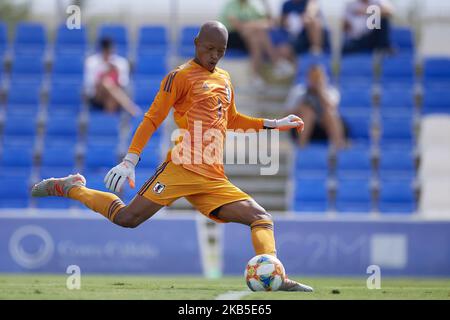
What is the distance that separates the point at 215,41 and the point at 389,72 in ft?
38.2

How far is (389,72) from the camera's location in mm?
19859

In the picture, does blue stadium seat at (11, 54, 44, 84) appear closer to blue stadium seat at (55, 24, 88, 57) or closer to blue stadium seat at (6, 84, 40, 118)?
blue stadium seat at (6, 84, 40, 118)

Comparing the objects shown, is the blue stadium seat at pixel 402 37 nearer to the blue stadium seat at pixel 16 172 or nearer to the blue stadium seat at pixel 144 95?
the blue stadium seat at pixel 144 95

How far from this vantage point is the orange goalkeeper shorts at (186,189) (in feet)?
29.5

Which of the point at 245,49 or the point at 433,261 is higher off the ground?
the point at 245,49

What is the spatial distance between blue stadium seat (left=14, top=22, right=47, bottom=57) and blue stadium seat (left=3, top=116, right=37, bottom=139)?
240 cm

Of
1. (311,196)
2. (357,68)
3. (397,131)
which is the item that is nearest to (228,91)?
(311,196)

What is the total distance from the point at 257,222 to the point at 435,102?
11.4 metres

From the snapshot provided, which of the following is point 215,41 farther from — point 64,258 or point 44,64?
point 44,64

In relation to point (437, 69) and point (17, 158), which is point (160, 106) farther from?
point (437, 69)

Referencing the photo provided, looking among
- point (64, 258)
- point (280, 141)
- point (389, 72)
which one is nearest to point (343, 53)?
point (389, 72)

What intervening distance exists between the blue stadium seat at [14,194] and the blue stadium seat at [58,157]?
0.64 m

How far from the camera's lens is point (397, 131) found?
61.6 ft
